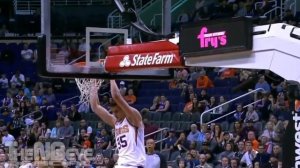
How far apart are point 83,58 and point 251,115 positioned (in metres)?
8.46

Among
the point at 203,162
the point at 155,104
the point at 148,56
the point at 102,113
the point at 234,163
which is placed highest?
the point at 148,56

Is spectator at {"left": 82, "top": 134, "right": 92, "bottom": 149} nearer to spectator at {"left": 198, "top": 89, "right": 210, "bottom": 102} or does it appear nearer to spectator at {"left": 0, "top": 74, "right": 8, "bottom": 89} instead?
spectator at {"left": 198, "top": 89, "right": 210, "bottom": 102}

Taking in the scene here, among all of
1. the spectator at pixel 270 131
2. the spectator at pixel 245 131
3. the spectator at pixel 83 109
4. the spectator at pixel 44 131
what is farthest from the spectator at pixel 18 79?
the spectator at pixel 270 131

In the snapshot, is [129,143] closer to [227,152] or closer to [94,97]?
[94,97]

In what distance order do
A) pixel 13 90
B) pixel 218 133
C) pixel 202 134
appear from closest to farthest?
pixel 218 133
pixel 202 134
pixel 13 90

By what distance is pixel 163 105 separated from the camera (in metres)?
20.3

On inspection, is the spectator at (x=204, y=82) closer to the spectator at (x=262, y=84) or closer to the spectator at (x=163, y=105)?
the spectator at (x=163, y=105)

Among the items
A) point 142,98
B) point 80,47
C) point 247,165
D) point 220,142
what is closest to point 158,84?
point 142,98

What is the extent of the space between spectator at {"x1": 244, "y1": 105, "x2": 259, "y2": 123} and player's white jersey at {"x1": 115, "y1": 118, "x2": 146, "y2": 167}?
902 centimetres

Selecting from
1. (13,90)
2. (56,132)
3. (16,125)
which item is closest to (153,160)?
(56,132)

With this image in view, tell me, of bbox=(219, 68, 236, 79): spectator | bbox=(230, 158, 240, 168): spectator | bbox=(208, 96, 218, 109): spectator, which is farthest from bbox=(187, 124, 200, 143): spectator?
bbox=(219, 68, 236, 79): spectator

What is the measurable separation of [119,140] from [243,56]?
1.81 metres

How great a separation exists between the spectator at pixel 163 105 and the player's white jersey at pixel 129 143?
11.9m

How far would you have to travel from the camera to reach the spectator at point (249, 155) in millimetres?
15117
